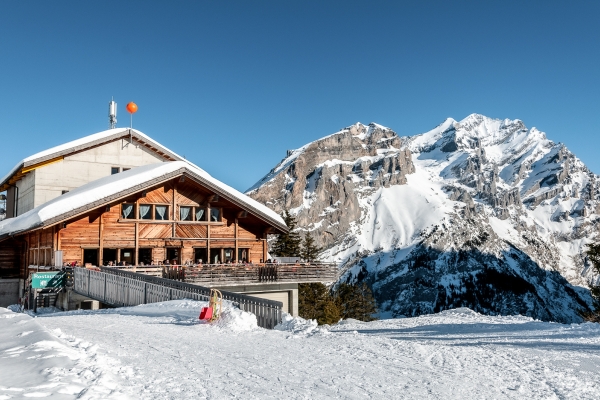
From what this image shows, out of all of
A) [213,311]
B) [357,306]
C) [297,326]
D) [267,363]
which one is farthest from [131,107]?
[357,306]

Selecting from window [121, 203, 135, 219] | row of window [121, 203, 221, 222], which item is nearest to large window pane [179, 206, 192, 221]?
row of window [121, 203, 221, 222]

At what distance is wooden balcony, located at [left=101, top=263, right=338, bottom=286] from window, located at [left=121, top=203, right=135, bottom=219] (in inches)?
154

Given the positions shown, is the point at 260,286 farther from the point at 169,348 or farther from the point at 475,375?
the point at 475,375

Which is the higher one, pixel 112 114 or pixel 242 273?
pixel 112 114

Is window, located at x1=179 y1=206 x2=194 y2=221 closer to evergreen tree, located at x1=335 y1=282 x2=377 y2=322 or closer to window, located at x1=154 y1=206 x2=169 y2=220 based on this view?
window, located at x1=154 y1=206 x2=169 y2=220

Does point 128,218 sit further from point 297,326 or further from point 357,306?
point 357,306

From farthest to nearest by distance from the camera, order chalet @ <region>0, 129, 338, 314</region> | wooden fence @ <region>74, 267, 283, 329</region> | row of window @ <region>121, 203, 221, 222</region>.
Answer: row of window @ <region>121, 203, 221, 222</region> → chalet @ <region>0, 129, 338, 314</region> → wooden fence @ <region>74, 267, 283, 329</region>

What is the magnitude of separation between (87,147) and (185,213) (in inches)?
299

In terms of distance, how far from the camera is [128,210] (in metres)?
27.3

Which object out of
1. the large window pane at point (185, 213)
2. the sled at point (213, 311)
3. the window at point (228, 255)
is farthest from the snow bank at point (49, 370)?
the window at point (228, 255)

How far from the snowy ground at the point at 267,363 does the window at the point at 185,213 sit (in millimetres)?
15227

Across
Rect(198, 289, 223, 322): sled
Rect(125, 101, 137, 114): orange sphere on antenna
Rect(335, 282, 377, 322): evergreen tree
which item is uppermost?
Rect(125, 101, 137, 114): orange sphere on antenna

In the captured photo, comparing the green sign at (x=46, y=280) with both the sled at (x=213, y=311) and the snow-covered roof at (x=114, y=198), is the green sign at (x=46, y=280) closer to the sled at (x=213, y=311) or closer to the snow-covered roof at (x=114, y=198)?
the snow-covered roof at (x=114, y=198)

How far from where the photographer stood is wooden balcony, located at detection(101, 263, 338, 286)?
79.5 feet
